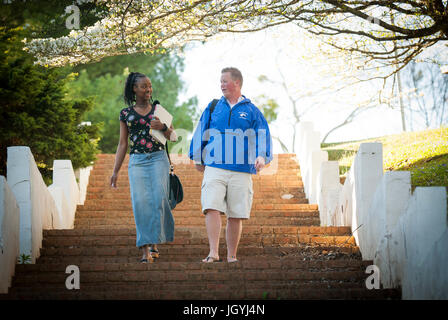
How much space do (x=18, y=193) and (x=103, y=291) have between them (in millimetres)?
2106

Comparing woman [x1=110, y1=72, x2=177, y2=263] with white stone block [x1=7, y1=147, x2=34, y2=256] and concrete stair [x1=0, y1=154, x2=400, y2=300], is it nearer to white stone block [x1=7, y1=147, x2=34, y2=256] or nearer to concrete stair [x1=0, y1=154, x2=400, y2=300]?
concrete stair [x1=0, y1=154, x2=400, y2=300]

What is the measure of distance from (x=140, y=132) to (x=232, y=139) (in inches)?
35.6

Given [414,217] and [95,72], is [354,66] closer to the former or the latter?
[414,217]

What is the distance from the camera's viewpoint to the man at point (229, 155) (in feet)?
20.8

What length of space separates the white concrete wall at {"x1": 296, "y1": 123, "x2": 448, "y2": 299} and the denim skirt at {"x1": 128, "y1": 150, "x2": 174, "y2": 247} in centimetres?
204

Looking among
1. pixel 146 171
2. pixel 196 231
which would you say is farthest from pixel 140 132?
pixel 196 231

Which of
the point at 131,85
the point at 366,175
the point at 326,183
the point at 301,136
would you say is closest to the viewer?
the point at 131,85

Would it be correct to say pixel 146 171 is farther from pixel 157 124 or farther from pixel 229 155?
pixel 229 155

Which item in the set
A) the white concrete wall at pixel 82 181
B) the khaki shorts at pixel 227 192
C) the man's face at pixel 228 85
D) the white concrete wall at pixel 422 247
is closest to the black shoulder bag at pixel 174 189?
the khaki shorts at pixel 227 192

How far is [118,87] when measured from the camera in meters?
26.3

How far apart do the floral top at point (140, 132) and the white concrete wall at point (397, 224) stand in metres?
2.16

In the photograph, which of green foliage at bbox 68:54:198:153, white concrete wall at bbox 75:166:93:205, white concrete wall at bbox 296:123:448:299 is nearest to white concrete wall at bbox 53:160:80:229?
white concrete wall at bbox 75:166:93:205

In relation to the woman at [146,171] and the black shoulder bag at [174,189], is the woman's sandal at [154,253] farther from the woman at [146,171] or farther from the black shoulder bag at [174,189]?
the black shoulder bag at [174,189]

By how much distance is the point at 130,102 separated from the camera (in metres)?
6.62
